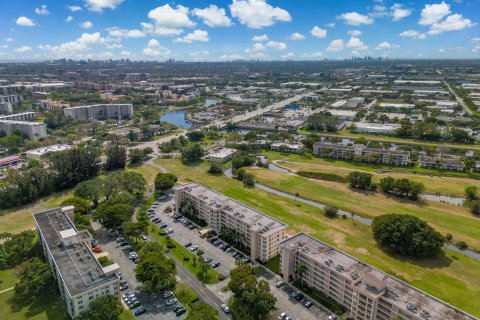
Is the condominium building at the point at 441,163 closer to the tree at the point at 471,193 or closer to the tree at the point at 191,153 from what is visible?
the tree at the point at 471,193

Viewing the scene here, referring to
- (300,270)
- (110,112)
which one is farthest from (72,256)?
(110,112)

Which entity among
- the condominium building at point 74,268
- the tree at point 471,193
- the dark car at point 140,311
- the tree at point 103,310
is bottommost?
the dark car at point 140,311

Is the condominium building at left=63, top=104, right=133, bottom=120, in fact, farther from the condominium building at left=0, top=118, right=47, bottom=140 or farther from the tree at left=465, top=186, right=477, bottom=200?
the tree at left=465, top=186, right=477, bottom=200

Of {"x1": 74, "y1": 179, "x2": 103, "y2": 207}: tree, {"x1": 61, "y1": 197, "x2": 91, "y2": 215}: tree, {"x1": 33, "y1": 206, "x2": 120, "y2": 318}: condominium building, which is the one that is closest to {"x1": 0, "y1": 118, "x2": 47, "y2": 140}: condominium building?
{"x1": 74, "y1": 179, "x2": 103, "y2": 207}: tree

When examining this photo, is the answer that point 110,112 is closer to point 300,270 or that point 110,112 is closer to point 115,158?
point 115,158

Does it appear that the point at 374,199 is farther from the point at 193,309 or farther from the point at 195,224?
the point at 193,309

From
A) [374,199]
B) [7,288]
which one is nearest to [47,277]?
[7,288]

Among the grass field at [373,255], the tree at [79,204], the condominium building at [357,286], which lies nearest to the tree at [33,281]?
the tree at [79,204]
